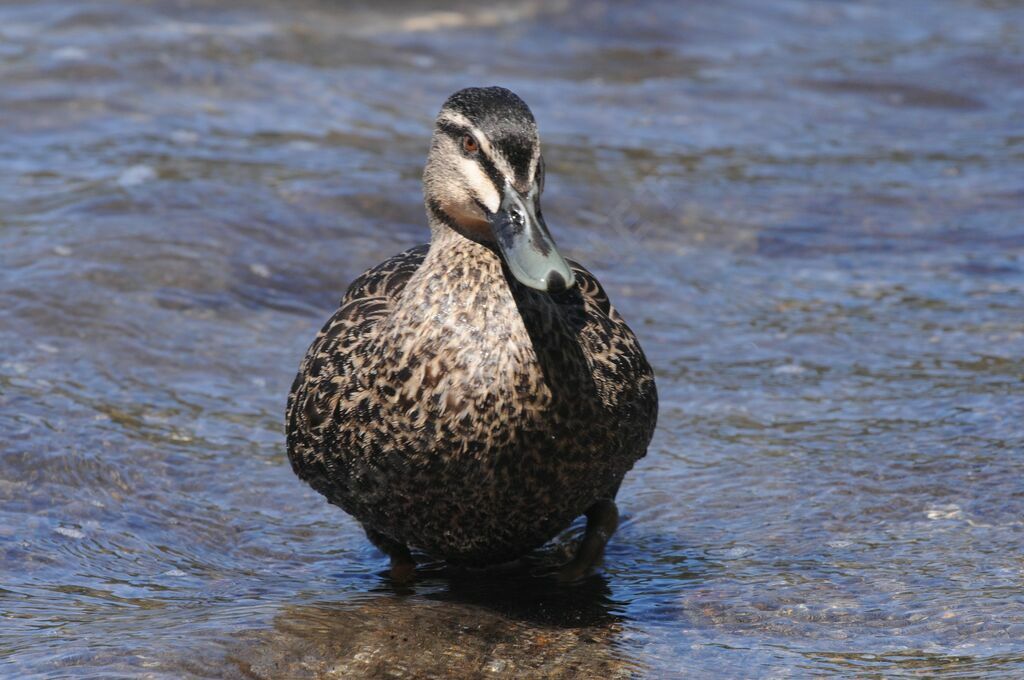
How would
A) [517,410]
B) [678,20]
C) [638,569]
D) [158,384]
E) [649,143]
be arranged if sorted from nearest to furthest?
[517,410]
[638,569]
[158,384]
[649,143]
[678,20]

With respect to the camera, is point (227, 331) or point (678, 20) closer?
Answer: point (227, 331)

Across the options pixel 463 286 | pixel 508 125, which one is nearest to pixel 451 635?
pixel 463 286

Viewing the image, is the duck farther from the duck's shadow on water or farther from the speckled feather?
the duck's shadow on water

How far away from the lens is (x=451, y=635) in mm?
4887

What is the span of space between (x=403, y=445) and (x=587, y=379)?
620mm

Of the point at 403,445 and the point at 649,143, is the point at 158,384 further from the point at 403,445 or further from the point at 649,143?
the point at 649,143

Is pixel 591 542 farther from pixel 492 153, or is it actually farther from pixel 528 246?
pixel 492 153

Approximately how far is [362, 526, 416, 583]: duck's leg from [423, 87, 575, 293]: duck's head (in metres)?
1.25

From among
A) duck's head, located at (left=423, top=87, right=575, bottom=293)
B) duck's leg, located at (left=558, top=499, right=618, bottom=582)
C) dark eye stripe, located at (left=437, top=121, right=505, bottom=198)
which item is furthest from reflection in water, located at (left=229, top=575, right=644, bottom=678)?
dark eye stripe, located at (left=437, top=121, right=505, bottom=198)

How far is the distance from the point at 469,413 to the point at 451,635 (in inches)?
31.0


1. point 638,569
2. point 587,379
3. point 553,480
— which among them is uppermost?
point 587,379

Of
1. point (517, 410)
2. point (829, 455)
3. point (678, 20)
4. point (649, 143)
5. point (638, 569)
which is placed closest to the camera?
point (517, 410)

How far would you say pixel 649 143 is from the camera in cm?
1132

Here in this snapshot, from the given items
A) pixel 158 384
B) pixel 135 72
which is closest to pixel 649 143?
pixel 135 72
